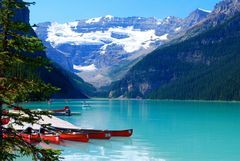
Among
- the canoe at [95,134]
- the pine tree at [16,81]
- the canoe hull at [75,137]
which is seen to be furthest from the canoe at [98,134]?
the pine tree at [16,81]

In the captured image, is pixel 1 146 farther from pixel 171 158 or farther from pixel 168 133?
pixel 168 133

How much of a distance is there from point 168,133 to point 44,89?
68.5 m

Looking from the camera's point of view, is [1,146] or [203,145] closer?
[1,146]

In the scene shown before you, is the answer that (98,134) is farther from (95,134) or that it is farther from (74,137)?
(74,137)

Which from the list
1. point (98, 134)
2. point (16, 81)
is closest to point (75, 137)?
point (98, 134)

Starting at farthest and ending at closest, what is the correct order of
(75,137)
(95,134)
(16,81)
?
(95,134), (75,137), (16,81)

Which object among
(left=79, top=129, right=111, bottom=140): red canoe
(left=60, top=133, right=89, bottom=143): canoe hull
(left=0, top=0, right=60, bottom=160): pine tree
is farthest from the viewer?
(left=79, top=129, right=111, bottom=140): red canoe

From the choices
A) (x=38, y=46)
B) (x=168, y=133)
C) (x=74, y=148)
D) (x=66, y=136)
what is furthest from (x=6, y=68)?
(x=168, y=133)

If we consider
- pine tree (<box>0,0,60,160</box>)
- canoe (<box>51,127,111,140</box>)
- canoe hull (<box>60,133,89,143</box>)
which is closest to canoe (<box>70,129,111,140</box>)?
canoe (<box>51,127,111,140</box>)

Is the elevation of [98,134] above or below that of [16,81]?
below

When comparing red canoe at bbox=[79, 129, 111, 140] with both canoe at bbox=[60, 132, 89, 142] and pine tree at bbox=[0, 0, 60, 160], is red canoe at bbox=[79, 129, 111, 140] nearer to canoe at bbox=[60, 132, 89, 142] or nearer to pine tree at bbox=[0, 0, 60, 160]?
canoe at bbox=[60, 132, 89, 142]

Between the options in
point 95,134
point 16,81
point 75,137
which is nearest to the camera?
point 16,81

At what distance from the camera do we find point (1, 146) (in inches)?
446

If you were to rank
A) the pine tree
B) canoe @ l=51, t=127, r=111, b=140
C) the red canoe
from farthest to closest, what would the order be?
1. the red canoe
2. canoe @ l=51, t=127, r=111, b=140
3. the pine tree
